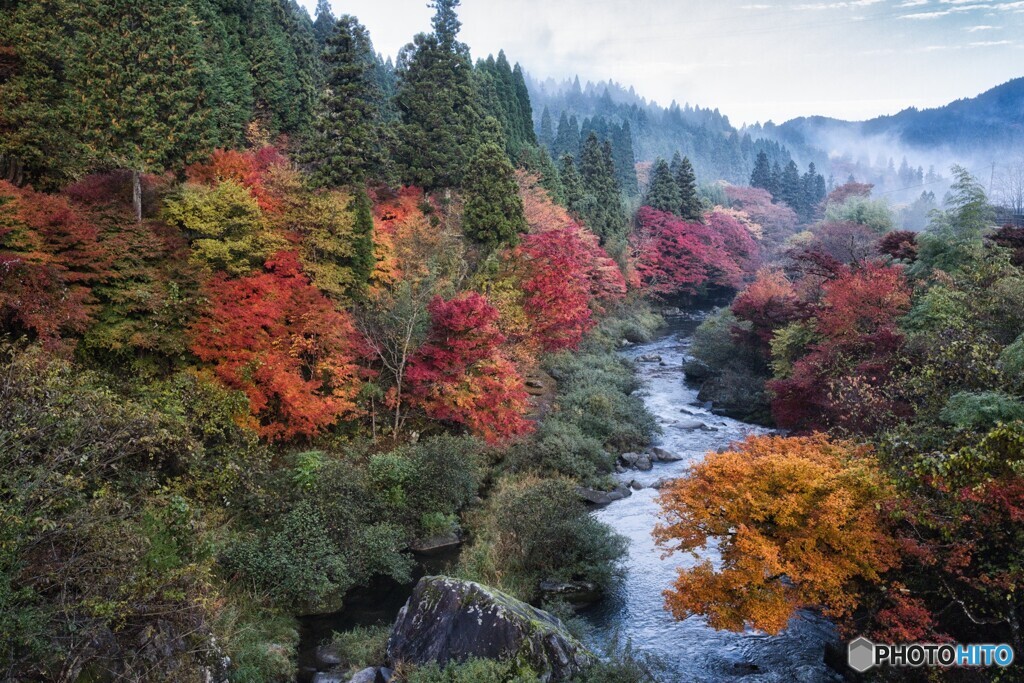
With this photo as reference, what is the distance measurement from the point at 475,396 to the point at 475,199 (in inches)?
528

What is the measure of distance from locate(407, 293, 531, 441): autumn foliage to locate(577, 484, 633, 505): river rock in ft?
11.1

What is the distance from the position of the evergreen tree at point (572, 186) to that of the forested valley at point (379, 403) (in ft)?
43.6

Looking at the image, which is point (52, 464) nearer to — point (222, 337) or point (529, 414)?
point (222, 337)

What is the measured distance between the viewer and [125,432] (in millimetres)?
10266

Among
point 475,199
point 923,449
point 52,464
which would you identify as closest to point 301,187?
point 475,199

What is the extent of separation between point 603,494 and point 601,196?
124 ft

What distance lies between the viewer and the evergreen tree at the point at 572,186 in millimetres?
48562

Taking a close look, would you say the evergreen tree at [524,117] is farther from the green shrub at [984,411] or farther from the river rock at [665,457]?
the green shrub at [984,411]

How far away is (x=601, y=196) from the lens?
176ft

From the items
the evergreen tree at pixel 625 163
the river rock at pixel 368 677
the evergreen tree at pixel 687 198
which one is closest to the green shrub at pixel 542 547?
the river rock at pixel 368 677

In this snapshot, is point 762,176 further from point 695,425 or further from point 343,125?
point 343,125

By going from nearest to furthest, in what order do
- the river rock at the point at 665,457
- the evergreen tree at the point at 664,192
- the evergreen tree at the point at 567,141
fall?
the river rock at the point at 665,457
the evergreen tree at the point at 664,192
the evergreen tree at the point at 567,141

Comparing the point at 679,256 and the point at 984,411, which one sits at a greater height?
the point at 984,411

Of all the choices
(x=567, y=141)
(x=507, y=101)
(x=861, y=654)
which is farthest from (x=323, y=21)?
(x=861, y=654)
